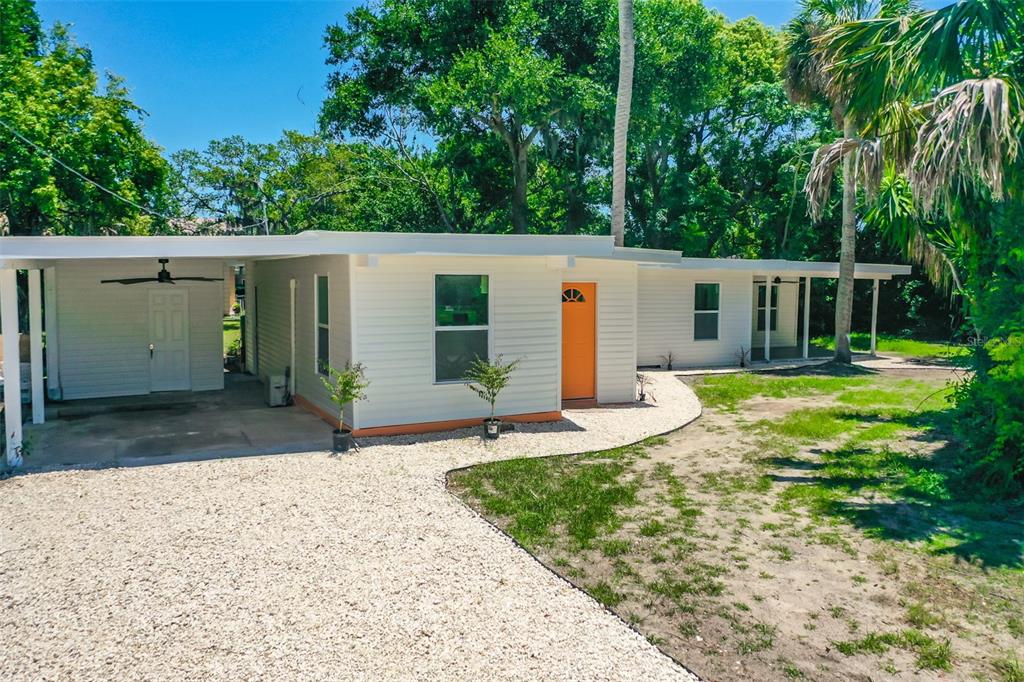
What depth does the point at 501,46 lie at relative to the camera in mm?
18703

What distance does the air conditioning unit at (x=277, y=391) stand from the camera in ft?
36.9

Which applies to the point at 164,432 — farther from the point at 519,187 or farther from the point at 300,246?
the point at 519,187

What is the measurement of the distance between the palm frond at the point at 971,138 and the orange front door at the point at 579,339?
5614 mm

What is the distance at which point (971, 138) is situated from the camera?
5.95 m

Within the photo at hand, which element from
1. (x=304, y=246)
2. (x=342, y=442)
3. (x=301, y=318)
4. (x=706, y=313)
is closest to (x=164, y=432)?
(x=342, y=442)

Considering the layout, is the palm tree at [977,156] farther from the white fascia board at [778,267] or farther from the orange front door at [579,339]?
the white fascia board at [778,267]

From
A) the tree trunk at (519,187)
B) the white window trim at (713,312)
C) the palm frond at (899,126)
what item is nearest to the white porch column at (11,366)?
the palm frond at (899,126)

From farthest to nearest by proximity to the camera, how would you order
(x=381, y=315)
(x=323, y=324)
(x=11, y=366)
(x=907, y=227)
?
1. (x=907, y=227)
2. (x=323, y=324)
3. (x=381, y=315)
4. (x=11, y=366)

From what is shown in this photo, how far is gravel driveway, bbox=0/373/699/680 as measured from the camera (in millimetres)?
3803

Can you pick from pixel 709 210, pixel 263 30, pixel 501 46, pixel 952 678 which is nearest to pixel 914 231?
pixel 709 210

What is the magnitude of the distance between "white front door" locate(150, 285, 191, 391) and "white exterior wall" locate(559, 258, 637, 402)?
23.2 feet

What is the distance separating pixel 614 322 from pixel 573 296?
868 millimetres

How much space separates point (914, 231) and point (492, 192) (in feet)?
41.4

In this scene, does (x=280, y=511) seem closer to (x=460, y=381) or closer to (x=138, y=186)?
(x=460, y=381)
